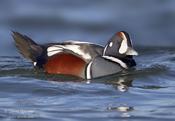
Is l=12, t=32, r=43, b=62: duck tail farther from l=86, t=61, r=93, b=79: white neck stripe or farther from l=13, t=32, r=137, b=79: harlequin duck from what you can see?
l=86, t=61, r=93, b=79: white neck stripe

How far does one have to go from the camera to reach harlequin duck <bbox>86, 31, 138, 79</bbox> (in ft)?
37.1

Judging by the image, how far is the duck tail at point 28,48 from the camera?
11.9 metres

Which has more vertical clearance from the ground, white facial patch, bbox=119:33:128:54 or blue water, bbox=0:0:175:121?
white facial patch, bbox=119:33:128:54

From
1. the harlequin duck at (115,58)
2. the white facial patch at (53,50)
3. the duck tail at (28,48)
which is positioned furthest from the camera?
the duck tail at (28,48)

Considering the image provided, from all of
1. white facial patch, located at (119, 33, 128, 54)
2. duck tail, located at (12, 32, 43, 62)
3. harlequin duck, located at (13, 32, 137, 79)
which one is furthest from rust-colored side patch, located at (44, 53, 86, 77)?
white facial patch, located at (119, 33, 128, 54)

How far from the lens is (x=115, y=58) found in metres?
11.7

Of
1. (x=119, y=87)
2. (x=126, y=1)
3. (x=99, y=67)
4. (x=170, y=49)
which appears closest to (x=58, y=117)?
(x=119, y=87)

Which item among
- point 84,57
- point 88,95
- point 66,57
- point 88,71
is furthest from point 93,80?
point 88,95

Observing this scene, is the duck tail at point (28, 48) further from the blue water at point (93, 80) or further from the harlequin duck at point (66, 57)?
the blue water at point (93, 80)

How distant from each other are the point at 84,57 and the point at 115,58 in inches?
19.6

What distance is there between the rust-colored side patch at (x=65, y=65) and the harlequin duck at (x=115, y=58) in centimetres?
13

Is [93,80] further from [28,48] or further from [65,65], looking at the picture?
[28,48]

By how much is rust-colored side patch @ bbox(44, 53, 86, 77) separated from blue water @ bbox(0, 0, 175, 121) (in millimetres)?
156

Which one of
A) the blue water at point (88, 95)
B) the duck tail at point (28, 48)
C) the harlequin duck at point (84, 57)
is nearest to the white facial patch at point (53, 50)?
the harlequin duck at point (84, 57)
